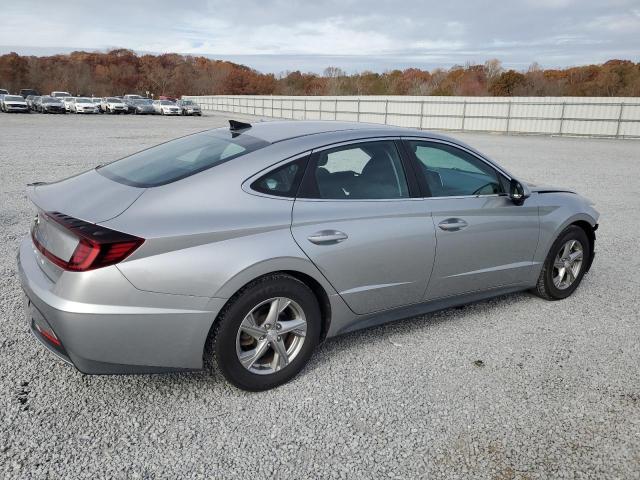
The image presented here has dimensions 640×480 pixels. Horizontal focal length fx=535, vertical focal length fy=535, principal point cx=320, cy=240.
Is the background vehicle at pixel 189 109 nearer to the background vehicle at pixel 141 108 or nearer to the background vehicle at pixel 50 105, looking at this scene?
the background vehicle at pixel 141 108

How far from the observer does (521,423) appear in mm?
3025

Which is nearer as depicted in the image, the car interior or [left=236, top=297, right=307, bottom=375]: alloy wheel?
[left=236, top=297, right=307, bottom=375]: alloy wheel

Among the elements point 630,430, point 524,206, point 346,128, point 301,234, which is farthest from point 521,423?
point 346,128

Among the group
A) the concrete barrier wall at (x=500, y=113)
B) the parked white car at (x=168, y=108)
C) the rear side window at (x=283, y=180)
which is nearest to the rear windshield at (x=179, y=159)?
the rear side window at (x=283, y=180)

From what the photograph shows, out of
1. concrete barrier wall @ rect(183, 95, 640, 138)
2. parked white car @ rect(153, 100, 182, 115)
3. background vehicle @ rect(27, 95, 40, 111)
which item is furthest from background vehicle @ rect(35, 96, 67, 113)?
concrete barrier wall @ rect(183, 95, 640, 138)

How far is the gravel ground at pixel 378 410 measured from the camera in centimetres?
264

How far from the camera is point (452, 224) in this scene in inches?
151

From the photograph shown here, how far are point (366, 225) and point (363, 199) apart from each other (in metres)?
0.19

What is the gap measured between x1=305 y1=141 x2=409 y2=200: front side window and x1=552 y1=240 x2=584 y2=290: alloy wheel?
1.97 metres

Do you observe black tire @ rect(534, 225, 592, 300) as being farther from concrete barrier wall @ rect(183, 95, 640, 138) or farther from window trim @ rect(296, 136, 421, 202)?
concrete barrier wall @ rect(183, 95, 640, 138)

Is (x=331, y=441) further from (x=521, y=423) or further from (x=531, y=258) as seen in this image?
(x=531, y=258)

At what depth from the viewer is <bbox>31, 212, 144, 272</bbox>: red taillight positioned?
2.60 m

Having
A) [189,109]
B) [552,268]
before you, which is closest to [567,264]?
[552,268]

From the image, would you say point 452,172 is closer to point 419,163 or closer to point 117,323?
point 419,163
